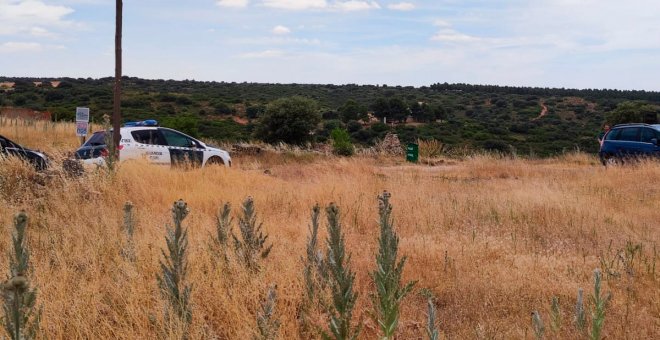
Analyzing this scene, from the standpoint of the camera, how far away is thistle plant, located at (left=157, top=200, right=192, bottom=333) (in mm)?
2973

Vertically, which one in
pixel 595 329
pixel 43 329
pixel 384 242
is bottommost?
pixel 43 329

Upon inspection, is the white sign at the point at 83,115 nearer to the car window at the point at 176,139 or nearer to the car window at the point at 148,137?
the car window at the point at 148,137

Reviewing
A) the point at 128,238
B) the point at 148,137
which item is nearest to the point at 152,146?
the point at 148,137

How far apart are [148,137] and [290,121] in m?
14.5

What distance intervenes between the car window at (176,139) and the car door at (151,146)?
0.16 meters

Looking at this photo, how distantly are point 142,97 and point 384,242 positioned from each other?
188ft

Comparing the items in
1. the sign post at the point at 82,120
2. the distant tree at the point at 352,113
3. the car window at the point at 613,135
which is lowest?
the sign post at the point at 82,120

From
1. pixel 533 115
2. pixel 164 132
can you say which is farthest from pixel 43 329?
pixel 533 115

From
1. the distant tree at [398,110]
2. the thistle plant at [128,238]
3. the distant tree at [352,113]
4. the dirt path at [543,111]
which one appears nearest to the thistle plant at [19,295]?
the thistle plant at [128,238]

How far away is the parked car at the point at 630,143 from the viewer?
1523 centimetres

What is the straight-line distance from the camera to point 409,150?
2106 centimetres

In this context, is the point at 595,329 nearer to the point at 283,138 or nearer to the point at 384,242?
the point at 384,242

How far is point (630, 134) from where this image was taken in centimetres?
1591

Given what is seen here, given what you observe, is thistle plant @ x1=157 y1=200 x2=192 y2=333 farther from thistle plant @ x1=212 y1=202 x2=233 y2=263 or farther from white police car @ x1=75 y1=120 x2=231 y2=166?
white police car @ x1=75 y1=120 x2=231 y2=166
